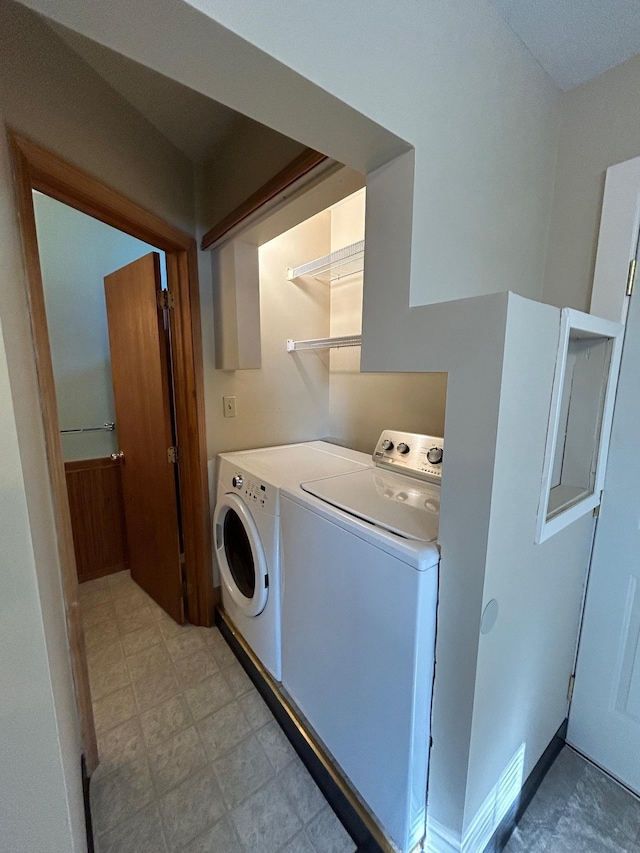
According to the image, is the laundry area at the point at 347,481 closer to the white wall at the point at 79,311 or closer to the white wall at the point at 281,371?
the white wall at the point at 281,371

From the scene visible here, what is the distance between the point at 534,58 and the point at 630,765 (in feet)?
7.78

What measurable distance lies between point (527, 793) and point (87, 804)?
1503 millimetres

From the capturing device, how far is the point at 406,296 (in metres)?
0.89

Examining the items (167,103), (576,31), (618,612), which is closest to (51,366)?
(167,103)

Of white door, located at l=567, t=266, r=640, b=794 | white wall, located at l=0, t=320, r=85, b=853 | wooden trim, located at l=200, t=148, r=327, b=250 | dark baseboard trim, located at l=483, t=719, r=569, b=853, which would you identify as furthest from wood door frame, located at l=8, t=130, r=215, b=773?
white door, located at l=567, t=266, r=640, b=794

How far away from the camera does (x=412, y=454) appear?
154 cm

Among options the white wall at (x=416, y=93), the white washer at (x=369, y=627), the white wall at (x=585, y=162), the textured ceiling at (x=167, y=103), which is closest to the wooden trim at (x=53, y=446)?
the textured ceiling at (x=167, y=103)

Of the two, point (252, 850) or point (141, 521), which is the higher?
point (141, 521)

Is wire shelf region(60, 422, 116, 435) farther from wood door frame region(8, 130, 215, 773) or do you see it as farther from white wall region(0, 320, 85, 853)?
white wall region(0, 320, 85, 853)

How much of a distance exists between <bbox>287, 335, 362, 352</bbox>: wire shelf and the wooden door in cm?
75

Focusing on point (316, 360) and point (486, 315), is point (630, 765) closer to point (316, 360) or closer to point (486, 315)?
point (486, 315)

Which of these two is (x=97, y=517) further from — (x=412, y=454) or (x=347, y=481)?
(x=412, y=454)

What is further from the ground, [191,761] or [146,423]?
[146,423]

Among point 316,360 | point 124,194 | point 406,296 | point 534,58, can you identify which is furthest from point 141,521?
point 534,58
